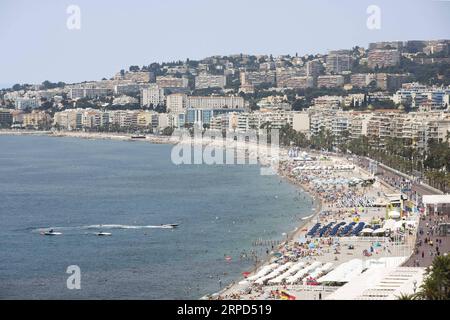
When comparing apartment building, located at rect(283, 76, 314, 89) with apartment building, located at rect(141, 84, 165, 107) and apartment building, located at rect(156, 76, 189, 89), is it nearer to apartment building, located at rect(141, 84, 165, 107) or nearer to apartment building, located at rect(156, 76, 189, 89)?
apartment building, located at rect(141, 84, 165, 107)

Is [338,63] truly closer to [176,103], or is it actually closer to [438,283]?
[176,103]

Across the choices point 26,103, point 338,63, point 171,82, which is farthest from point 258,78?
point 26,103

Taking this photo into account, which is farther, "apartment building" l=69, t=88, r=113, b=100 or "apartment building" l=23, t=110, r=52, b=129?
"apartment building" l=69, t=88, r=113, b=100

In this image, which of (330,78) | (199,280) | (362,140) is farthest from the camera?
(330,78)

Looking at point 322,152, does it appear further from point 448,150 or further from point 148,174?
point 448,150

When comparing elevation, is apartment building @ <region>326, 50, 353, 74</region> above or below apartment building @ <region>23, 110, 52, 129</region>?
above

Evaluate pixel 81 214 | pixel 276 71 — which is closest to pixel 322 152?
pixel 81 214

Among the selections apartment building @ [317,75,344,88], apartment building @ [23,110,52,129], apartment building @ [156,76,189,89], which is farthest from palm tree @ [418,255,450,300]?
apartment building @ [156,76,189,89]

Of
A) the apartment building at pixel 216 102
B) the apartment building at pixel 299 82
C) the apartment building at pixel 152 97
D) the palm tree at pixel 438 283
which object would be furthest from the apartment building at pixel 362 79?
the palm tree at pixel 438 283

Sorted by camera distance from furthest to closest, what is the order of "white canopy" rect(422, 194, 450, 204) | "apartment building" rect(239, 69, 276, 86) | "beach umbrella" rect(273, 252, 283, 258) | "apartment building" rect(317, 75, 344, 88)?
1. "apartment building" rect(239, 69, 276, 86)
2. "apartment building" rect(317, 75, 344, 88)
3. "white canopy" rect(422, 194, 450, 204)
4. "beach umbrella" rect(273, 252, 283, 258)
